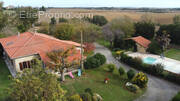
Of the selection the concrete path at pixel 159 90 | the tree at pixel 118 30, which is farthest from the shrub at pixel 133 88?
the tree at pixel 118 30

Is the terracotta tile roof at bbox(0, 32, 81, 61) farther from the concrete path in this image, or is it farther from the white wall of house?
the concrete path

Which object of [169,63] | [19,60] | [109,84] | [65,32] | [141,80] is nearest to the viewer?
[141,80]

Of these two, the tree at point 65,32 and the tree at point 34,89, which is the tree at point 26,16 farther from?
the tree at point 34,89

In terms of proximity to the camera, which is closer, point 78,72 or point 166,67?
point 78,72

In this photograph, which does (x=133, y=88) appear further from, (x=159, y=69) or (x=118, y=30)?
(x=118, y=30)

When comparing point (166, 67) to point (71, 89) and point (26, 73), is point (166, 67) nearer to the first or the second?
point (71, 89)

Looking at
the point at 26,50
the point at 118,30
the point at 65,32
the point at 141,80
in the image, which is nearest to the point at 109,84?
the point at 141,80

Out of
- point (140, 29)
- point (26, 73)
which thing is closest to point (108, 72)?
point (26, 73)
